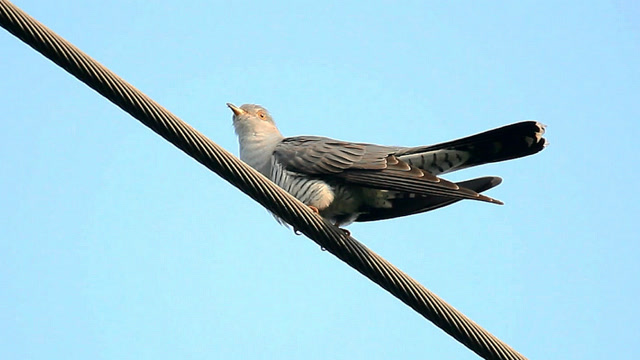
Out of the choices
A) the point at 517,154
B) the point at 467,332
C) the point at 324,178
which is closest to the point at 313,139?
the point at 324,178

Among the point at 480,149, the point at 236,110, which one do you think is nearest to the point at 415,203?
the point at 480,149

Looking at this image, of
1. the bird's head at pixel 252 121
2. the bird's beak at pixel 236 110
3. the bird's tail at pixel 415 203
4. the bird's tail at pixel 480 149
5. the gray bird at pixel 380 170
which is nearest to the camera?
the bird's tail at pixel 480 149

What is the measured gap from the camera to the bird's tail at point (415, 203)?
5.32 metres

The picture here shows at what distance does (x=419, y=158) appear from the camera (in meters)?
5.43

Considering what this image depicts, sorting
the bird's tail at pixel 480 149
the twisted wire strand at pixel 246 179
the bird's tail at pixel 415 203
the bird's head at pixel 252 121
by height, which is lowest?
the twisted wire strand at pixel 246 179

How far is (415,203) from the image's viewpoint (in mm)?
5652

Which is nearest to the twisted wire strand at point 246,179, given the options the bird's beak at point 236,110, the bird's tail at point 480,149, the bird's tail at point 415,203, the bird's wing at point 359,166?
the bird's wing at point 359,166

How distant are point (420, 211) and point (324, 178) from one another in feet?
2.39

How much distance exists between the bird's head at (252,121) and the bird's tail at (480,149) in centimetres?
166

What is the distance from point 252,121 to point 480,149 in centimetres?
246

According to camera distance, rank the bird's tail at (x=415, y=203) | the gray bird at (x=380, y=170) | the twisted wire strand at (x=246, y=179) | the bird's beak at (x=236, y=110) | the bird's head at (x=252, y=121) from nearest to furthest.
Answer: the twisted wire strand at (x=246, y=179)
the gray bird at (x=380, y=170)
the bird's tail at (x=415, y=203)
the bird's head at (x=252, y=121)
the bird's beak at (x=236, y=110)

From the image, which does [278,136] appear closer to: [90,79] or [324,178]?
[324,178]

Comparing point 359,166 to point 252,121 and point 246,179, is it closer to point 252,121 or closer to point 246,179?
point 252,121

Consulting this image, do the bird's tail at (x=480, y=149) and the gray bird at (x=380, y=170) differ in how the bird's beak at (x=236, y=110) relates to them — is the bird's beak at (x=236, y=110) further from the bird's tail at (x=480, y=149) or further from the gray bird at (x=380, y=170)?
the bird's tail at (x=480, y=149)
